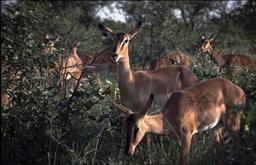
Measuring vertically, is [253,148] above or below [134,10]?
below

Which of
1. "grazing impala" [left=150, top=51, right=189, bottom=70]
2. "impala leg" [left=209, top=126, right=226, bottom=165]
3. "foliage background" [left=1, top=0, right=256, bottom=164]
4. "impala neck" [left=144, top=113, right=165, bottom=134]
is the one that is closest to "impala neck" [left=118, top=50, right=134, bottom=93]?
"foliage background" [left=1, top=0, right=256, bottom=164]

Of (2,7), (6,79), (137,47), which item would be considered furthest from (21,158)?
(137,47)

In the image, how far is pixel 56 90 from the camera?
283 inches

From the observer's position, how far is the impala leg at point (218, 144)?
673 cm

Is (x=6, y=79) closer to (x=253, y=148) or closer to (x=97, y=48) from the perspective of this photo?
(x=253, y=148)

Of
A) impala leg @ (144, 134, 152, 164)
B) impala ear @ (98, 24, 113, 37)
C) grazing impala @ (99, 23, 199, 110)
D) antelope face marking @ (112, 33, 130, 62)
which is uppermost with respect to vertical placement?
impala ear @ (98, 24, 113, 37)

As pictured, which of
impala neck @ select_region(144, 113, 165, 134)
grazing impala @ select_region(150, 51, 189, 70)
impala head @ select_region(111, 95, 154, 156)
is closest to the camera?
impala head @ select_region(111, 95, 154, 156)

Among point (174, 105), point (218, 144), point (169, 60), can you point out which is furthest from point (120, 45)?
point (169, 60)

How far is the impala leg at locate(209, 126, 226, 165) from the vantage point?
673cm

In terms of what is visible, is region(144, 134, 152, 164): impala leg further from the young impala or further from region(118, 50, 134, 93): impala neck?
region(118, 50, 134, 93): impala neck

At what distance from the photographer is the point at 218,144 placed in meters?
7.14

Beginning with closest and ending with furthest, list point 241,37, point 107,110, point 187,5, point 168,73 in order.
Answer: point 107,110 → point 168,73 → point 241,37 → point 187,5

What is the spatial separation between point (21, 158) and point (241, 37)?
20.9m

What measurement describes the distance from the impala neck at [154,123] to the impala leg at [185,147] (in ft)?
0.84
